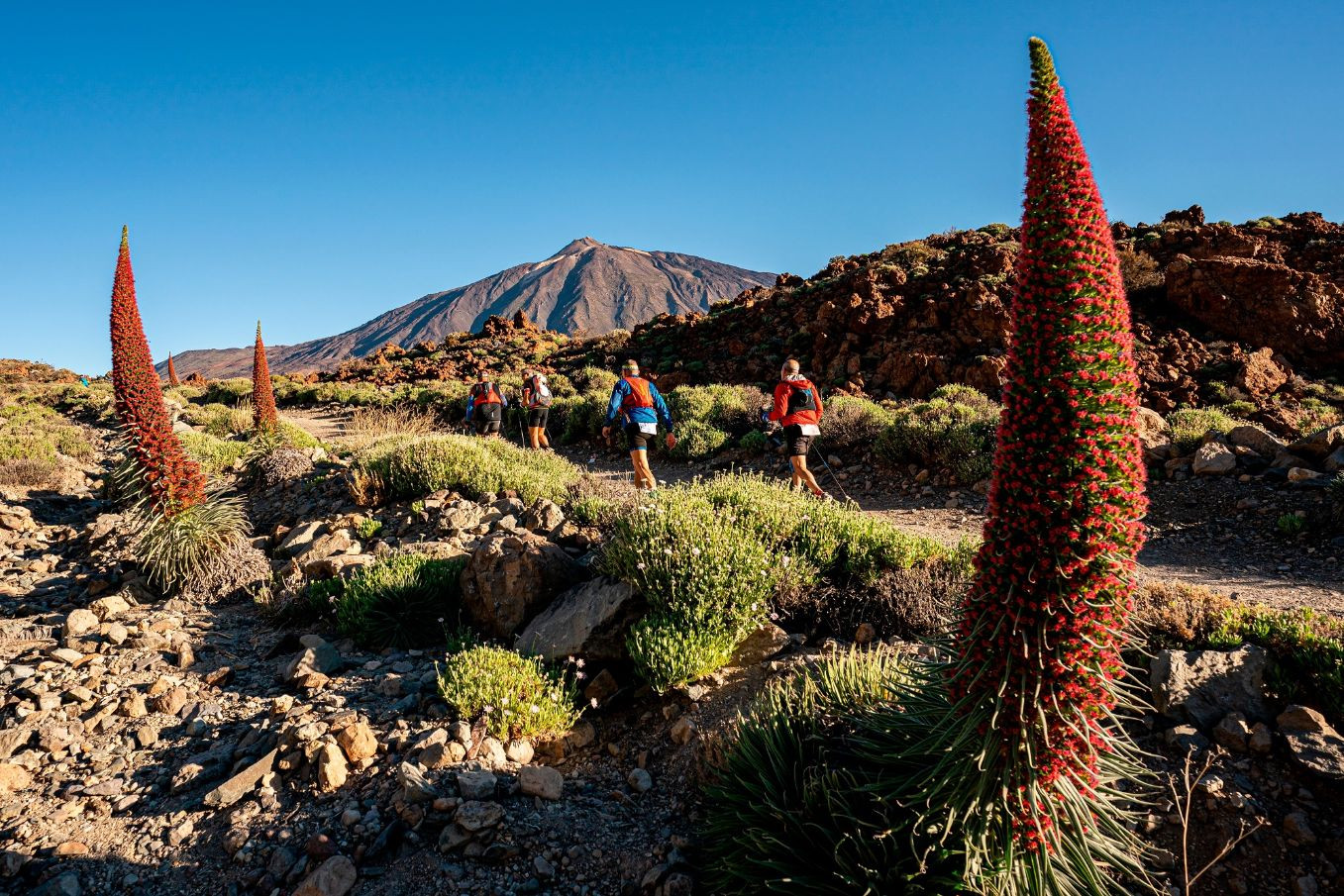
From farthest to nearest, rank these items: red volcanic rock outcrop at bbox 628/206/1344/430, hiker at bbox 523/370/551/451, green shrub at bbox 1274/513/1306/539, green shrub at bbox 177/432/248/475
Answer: red volcanic rock outcrop at bbox 628/206/1344/430, hiker at bbox 523/370/551/451, green shrub at bbox 177/432/248/475, green shrub at bbox 1274/513/1306/539

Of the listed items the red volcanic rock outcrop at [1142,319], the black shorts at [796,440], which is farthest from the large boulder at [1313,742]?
the red volcanic rock outcrop at [1142,319]

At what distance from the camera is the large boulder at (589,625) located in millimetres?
4473

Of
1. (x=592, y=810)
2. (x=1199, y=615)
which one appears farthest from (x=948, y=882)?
(x=1199, y=615)

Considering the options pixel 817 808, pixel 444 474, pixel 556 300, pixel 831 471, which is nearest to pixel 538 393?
pixel 444 474

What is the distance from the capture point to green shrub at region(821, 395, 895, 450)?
11.8m

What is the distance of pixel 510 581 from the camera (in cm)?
515

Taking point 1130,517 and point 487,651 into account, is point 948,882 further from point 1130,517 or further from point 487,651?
Answer: point 487,651


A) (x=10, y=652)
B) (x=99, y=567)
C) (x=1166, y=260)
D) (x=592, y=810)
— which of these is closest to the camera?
(x=592, y=810)

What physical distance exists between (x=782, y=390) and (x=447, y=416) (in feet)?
47.3

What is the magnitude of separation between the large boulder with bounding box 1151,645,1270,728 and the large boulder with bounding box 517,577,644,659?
9.88 ft

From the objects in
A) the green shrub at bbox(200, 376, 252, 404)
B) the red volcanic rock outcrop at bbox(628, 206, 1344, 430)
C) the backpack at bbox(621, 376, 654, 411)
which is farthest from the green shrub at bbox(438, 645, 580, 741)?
the green shrub at bbox(200, 376, 252, 404)

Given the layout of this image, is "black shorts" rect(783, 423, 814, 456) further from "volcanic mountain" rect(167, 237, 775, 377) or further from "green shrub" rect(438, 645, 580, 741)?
"volcanic mountain" rect(167, 237, 775, 377)

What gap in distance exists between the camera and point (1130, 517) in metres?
1.84

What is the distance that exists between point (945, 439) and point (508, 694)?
8.35 meters
